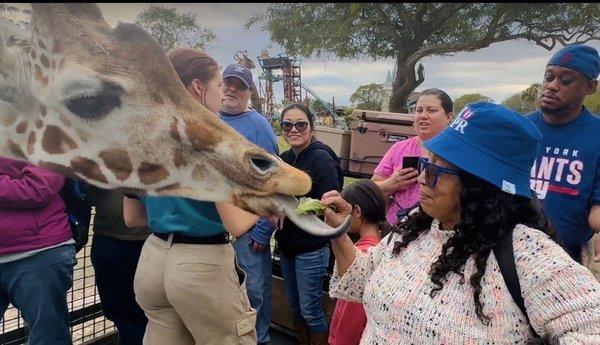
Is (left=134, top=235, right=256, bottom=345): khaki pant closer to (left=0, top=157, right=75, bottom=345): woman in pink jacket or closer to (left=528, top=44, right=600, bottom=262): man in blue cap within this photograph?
(left=0, top=157, right=75, bottom=345): woman in pink jacket

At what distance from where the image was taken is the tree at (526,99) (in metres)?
1.89

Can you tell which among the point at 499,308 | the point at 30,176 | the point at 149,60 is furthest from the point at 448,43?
the point at 30,176

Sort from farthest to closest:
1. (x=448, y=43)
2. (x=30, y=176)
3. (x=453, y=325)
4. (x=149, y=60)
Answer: (x=448, y=43), (x=30, y=176), (x=453, y=325), (x=149, y=60)

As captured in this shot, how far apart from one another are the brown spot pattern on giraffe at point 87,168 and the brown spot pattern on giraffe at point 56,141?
0.10 feet

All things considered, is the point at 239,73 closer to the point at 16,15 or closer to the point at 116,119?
the point at 116,119

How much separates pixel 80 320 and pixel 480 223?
7.12 feet

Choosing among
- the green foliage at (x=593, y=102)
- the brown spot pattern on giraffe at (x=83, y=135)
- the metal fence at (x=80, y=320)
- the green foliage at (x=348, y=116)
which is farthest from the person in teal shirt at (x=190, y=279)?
the green foliage at (x=593, y=102)

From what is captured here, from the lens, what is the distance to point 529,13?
1138mm

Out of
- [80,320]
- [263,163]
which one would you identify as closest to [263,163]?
[263,163]

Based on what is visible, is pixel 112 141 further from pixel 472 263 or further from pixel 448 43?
pixel 448 43

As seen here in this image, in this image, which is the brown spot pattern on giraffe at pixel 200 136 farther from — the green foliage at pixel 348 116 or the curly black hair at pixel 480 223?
the green foliage at pixel 348 116

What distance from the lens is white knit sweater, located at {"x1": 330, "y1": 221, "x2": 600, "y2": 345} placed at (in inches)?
37.3

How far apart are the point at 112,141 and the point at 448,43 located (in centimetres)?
104

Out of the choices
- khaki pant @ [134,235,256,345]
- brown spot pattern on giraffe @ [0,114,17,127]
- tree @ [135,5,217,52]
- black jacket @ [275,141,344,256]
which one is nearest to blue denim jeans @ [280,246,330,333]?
black jacket @ [275,141,344,256]
